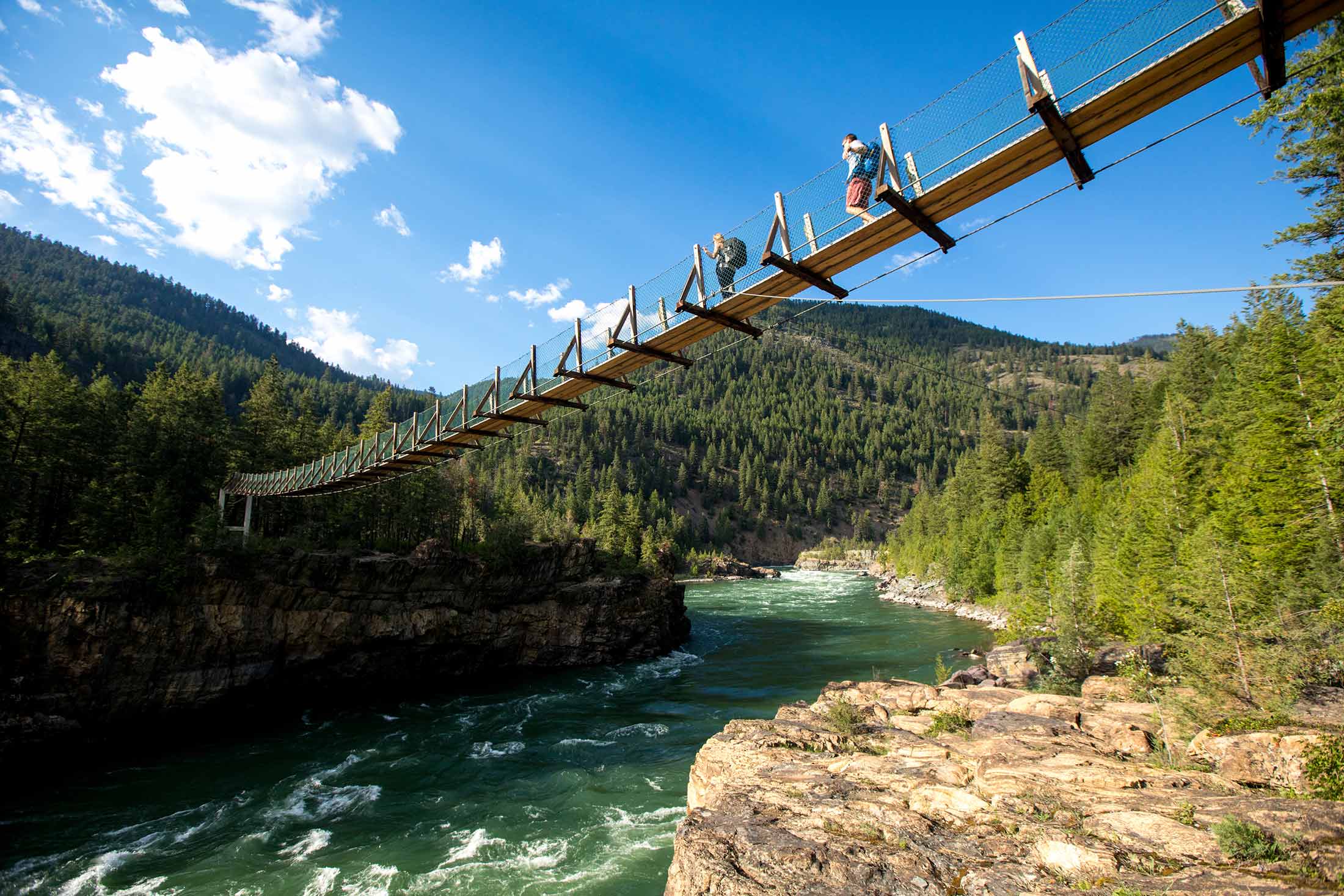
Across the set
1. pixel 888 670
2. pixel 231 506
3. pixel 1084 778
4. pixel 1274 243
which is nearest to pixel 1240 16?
pixel 1084 778

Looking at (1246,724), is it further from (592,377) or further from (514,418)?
(514,418)

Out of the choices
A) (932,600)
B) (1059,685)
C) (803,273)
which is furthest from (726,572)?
(803,273)

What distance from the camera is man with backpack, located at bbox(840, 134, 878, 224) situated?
8430 mm

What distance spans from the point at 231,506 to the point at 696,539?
344ft

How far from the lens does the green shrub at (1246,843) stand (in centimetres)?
745

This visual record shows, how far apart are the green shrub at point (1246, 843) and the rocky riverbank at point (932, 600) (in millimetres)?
36027

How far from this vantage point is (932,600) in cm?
6169

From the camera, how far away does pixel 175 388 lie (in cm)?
3584

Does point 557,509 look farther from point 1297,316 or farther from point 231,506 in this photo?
point 1297,316

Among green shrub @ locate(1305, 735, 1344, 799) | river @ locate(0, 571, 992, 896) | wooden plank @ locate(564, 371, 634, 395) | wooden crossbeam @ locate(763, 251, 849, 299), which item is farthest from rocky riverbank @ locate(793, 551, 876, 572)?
wooden crossbeam @ locate(763, 251, 849, 299)

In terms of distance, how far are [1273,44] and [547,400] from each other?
1287 centimetres

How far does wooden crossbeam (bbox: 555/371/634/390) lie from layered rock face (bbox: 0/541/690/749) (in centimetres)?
2394

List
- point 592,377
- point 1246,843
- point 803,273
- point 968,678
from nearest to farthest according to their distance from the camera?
point 1246,843 < point 803,273 < point 592,377 < point 968,678

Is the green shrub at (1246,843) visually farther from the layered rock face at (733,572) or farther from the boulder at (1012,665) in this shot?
the layered rock face at (733,572)
